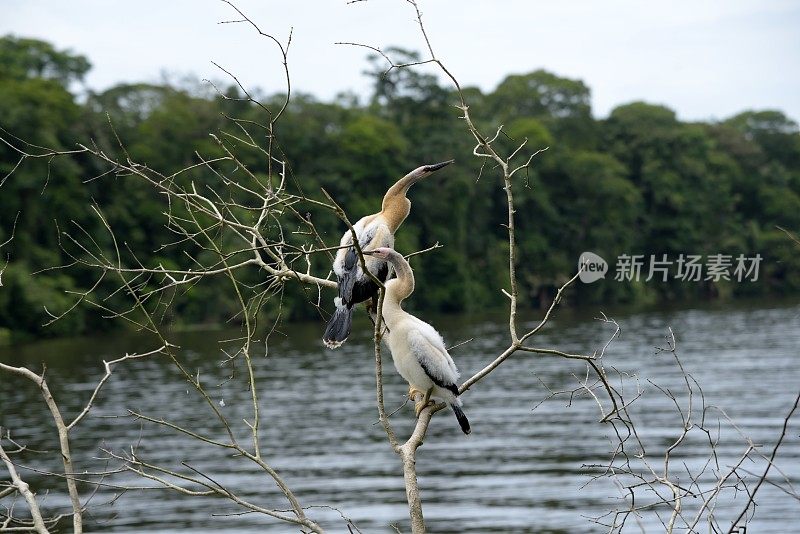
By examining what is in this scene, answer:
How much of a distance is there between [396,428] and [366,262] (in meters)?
19.2

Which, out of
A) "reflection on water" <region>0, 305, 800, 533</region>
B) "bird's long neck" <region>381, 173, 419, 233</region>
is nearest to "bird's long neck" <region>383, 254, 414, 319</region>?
"bird's long neck" <region>381, 173, 419, 233</region>

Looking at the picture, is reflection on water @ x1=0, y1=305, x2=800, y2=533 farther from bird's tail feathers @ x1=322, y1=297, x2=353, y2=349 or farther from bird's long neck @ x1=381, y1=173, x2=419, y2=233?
bird's long neck @ x1=381, y1=173, x2=419, y2=233

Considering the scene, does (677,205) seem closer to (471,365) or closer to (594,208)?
(594,208)

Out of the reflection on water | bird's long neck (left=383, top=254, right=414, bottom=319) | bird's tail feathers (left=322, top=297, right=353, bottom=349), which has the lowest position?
the reflection on water

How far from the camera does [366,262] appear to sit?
19.0 feet

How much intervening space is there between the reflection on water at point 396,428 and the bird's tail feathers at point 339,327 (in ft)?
5.65

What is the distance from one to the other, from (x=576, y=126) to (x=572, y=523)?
217ft

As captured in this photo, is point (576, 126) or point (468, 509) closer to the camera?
point (468, 509)

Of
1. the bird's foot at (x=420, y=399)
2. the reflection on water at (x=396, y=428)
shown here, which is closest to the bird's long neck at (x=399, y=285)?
the bird's foot at (x=420, y=399)

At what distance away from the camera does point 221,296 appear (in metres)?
51.0

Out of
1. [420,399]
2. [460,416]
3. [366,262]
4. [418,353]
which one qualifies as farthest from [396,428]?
[418,353]

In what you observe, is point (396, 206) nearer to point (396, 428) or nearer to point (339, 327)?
point (339, 327)

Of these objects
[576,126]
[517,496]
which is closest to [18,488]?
[517,496]

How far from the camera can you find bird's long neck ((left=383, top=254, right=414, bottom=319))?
4871 mm
